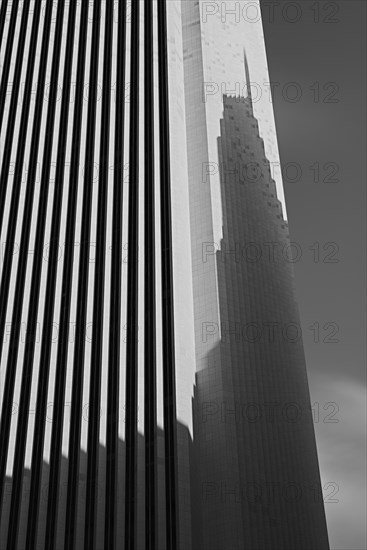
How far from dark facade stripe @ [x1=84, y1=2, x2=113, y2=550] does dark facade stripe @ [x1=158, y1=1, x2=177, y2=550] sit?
3.98 metres

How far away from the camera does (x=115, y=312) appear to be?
42875mm

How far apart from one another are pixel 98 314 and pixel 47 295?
4180mm

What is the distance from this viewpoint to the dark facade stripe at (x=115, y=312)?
37344 mm

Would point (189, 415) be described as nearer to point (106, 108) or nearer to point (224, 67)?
point (106, 108)

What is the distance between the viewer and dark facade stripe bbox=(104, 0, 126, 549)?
37.3m

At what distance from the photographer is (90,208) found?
155 ft

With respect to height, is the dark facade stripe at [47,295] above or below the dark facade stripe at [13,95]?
below

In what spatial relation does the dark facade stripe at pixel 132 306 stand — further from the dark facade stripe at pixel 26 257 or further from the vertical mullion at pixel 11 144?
the vertical mullion at pixel 11 144

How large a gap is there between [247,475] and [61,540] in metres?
10.6

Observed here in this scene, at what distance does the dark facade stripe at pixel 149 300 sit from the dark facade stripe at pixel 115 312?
1740 millimetres

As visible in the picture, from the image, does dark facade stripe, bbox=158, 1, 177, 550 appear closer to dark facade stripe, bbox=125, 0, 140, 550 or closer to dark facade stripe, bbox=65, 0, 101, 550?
dark facade stripe, bbox=125, 0, 140, 550

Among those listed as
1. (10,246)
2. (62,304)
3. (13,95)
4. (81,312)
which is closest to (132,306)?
(81,312)

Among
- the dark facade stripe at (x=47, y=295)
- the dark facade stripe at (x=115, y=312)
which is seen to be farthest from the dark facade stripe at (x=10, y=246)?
the dark facade stripe at (x=115, y=312)

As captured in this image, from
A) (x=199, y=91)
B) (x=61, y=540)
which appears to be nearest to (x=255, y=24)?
(x=199, y=91)
